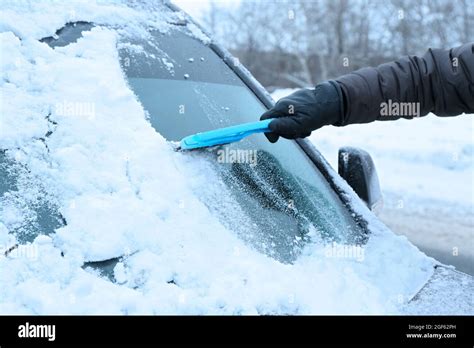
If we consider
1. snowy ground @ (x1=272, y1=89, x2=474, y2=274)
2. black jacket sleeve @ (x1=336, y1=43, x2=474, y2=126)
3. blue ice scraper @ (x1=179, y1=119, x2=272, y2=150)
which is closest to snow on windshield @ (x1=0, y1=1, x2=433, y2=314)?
blue ice scraper @ (x1=179, y1=119, x2=272, y2=150)

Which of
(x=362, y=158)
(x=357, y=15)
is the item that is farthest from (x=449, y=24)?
(x=362, y=158)

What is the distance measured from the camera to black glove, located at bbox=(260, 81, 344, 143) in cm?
188

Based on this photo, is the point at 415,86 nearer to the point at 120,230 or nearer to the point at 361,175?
the point at 361,175

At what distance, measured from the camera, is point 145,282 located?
1319 millimetres

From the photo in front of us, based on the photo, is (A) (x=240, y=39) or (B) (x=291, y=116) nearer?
(B) (x=291, y=116)

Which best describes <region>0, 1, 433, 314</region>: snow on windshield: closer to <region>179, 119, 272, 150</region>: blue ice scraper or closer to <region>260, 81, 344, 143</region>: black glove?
<region>179, 119, 272, 150</region>: blue ice scraper

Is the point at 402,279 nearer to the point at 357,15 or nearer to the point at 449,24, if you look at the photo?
the point at 449,24

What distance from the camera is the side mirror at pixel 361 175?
2.23m

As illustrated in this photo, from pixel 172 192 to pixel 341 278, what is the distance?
1.82 feet

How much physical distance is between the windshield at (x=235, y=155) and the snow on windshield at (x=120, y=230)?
0.06 m

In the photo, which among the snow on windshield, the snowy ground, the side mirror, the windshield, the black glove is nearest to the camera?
the snow on windshield

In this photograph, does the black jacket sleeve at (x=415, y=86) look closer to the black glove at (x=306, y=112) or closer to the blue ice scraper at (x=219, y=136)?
the black glove at (x=306, y=112)

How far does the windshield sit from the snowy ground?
2483 mm

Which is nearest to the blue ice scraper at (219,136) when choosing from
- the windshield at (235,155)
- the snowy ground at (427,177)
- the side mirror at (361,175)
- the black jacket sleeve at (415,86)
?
the windshield at (235,155)
